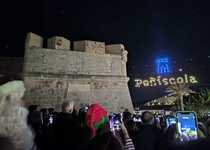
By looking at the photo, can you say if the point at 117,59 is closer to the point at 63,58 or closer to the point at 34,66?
the point at 63,58

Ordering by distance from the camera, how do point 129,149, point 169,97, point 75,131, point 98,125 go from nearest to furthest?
point 98,125
point 75,131
point 129,149
point 169,97

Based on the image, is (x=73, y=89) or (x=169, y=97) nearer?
(x=73, y=89)

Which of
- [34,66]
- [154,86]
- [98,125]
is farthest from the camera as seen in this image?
[154,86]

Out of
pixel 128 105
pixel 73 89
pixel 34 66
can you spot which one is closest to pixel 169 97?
pixel 128 105

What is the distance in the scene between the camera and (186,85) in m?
36.6

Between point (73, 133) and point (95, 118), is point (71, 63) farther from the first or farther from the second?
point (95, 118)

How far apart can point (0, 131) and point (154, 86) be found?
125 feet

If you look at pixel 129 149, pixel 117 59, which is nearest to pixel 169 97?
pixel 117 59

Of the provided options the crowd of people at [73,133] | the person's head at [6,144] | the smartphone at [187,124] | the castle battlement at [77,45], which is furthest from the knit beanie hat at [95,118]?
the castle battlement at [77,45]

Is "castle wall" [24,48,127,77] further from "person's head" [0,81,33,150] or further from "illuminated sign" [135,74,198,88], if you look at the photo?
"person's head" [0,81,33,150]

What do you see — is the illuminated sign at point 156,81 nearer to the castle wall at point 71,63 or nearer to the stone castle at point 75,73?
the stone castle at point 75,73

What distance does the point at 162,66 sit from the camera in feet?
130

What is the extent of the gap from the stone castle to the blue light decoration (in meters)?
7.76

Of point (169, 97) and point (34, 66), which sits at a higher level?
point (34, 66)
